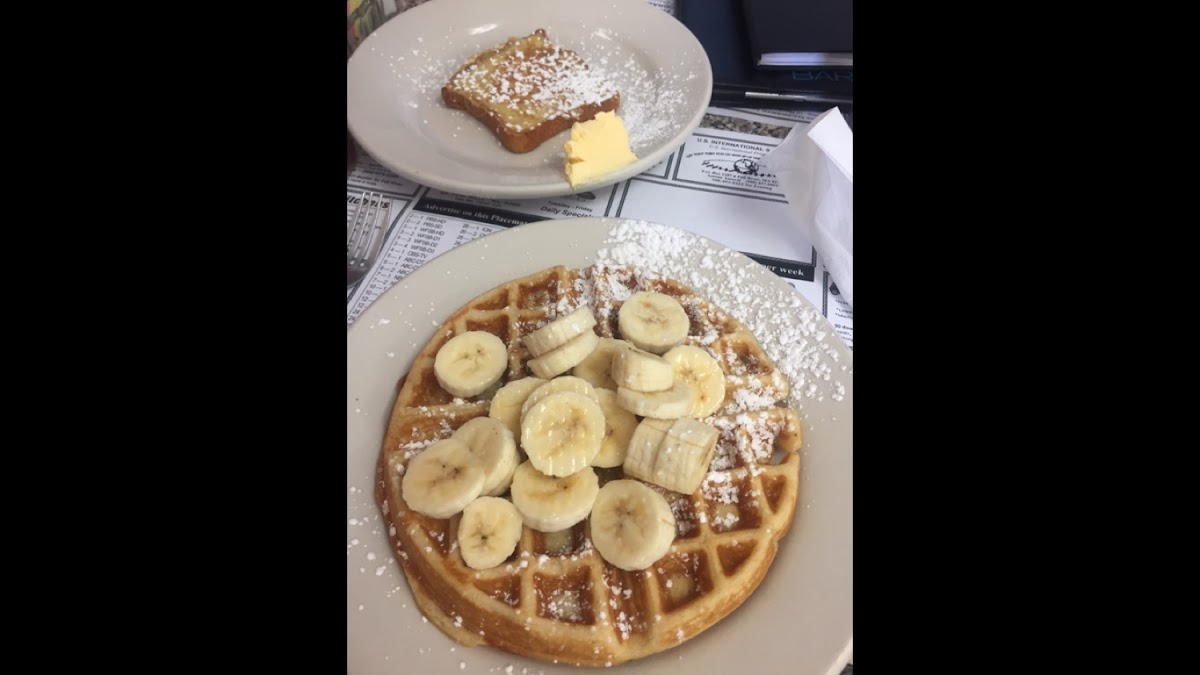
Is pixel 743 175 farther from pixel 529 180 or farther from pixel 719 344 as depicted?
pixel 719 344

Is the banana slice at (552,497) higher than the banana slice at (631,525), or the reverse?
the banana slice at (552,497)

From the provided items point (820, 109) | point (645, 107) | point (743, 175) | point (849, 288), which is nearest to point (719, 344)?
point (849, 288)

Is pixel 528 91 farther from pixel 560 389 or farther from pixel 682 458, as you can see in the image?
pixel 682 458

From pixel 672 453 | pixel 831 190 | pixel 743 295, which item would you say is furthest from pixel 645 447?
pixel 831 190

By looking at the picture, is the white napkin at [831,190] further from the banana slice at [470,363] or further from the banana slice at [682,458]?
the banana slice at [470,363]

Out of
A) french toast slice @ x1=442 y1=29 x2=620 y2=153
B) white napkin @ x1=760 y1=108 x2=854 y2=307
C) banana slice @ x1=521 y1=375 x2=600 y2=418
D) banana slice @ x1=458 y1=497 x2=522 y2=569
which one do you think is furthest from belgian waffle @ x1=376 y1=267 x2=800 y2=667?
french toast slice @ x1=442 y1=29 x2=620 y2=153

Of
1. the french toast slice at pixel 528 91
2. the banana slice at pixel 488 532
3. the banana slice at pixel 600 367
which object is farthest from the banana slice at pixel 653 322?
the french toast slice at pixel 528 91
